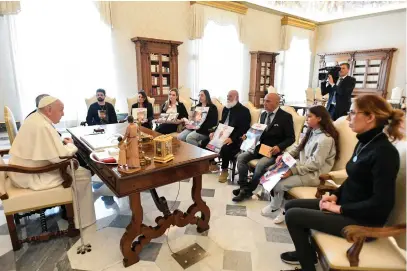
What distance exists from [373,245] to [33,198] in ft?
7.18

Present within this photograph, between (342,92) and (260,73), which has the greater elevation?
(260,73)

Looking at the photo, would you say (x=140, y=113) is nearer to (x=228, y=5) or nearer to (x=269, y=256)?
(x=269, y=256)

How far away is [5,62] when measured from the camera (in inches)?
163

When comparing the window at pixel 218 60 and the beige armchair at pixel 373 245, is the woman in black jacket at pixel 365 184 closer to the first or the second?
the beige armchair at pixel 373 245

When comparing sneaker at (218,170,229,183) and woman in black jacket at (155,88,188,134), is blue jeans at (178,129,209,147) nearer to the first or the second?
woman in black jacket at (155,88,188,134)

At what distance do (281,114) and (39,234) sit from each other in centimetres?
247

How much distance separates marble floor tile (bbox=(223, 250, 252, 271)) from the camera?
1699 millimetres

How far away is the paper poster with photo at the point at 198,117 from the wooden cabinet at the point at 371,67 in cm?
634

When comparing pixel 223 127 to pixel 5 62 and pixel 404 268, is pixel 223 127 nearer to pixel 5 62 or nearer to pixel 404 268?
pixel 404 268

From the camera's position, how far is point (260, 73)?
23.8ft

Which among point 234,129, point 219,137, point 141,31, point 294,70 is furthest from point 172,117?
point 294,70

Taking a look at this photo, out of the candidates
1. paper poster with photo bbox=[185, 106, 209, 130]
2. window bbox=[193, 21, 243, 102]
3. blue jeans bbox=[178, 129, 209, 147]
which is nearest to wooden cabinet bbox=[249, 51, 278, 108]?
window bbox=[193, 21, 243, 102]

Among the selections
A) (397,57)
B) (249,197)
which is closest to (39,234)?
(249,197)

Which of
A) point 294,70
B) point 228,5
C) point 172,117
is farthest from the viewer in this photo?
point 294,70
